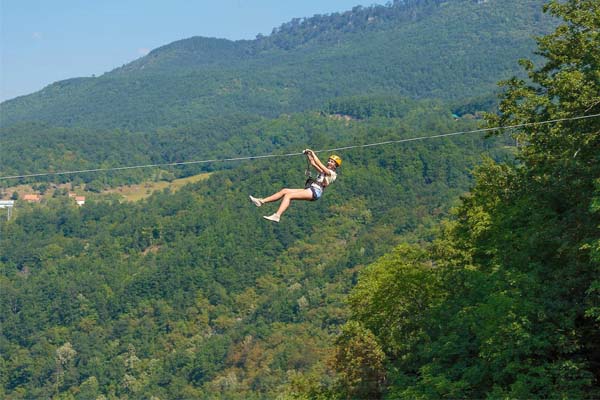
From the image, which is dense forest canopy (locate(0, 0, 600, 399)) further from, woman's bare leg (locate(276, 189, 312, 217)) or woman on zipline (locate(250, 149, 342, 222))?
woman's bare leg (locate(276, 189, 312, 217))

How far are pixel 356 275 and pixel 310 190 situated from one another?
101 m

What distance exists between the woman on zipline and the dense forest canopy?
5.29 m

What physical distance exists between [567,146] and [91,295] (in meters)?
131

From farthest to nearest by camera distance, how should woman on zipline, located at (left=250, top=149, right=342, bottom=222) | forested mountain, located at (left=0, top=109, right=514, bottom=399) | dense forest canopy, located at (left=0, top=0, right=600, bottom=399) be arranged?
forested mountain, located at (left=0, top=109, right=514, bottom=399) → dense forest canopy, located at (left=0, top=0, right=600, bottom=399) → woman on zipline, located at (left=250, top=149, right=342, bottom=222)

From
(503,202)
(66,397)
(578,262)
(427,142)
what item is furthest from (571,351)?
(427,142)

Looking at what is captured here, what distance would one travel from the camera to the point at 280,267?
142 meters

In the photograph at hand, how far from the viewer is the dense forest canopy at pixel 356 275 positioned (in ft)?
69.9

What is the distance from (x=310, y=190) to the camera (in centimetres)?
1764

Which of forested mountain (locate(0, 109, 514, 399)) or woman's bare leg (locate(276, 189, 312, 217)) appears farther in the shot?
forested mountain (locate(0, 109, 514, 399))

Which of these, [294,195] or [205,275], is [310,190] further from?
[205,275]

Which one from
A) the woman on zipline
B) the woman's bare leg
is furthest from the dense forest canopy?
the woman's bare leg

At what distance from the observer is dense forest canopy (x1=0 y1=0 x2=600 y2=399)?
2130 centimetres

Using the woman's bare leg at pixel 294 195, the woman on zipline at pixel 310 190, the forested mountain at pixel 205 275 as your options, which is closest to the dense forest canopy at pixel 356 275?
the forested mountain at pixel 205 275

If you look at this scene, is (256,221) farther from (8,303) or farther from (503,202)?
(503,202)
